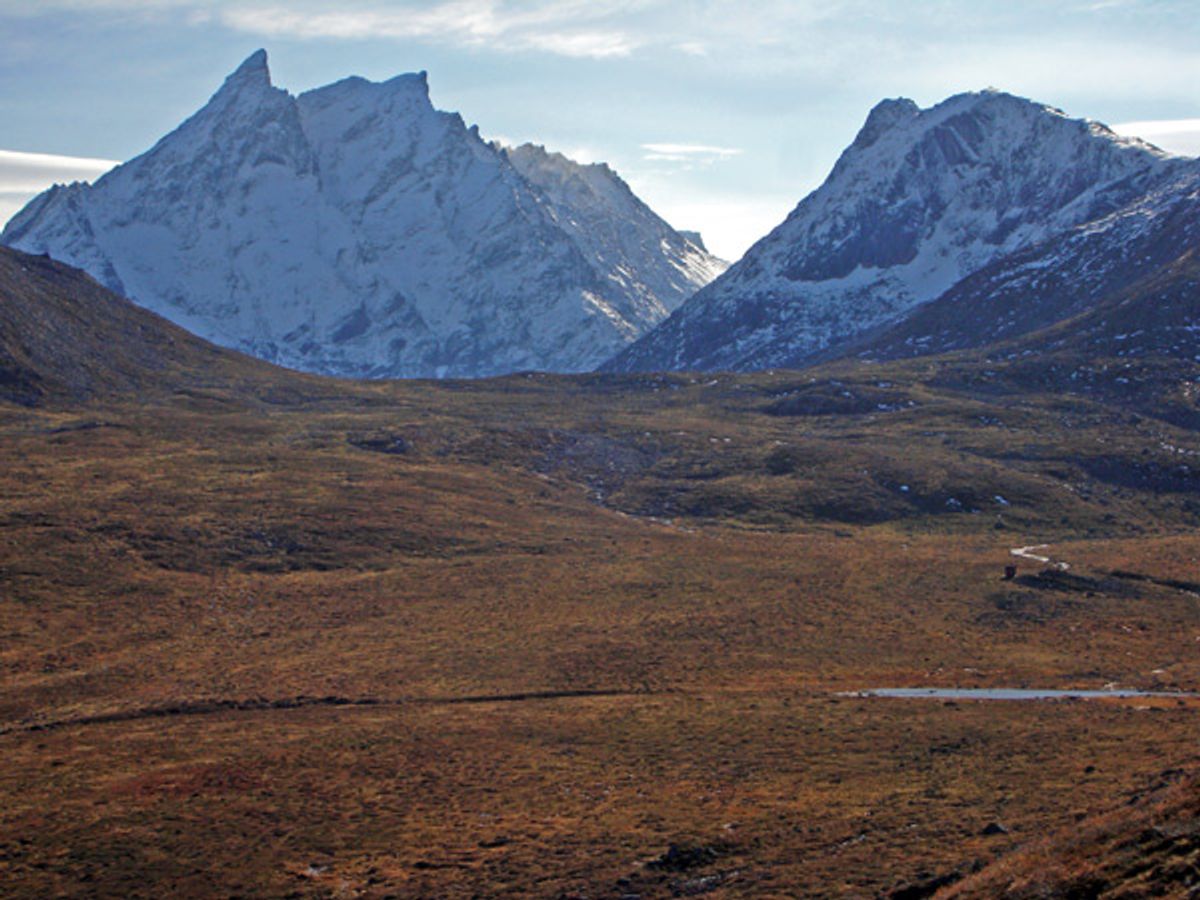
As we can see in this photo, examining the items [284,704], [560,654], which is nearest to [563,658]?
[560,654]

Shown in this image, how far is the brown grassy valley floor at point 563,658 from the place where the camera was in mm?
47344

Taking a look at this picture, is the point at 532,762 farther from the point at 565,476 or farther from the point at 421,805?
the point at 565,476

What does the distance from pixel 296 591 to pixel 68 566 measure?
53.4 feet

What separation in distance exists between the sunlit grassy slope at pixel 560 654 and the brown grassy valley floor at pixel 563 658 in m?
0.29

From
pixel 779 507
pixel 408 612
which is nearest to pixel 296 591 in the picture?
pixel 408 612

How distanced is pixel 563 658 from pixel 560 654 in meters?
1.02

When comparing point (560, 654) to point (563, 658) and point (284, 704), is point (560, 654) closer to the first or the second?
point (563, 658)

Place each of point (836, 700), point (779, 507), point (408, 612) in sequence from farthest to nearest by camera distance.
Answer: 1. point (779, 507)
2. point (408, 612)
3. point (836, 700)

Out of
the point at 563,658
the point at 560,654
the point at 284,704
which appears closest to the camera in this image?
the point at 284,704

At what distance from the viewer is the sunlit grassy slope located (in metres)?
47.6

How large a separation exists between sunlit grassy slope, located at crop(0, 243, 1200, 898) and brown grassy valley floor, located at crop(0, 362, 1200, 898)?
29cm

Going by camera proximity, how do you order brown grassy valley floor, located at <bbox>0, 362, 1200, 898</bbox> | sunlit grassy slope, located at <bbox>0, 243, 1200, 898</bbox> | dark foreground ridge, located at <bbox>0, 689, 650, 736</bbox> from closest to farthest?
brown grassy valley floor, located at <bbox>0, 362, 1200, 898</bbox>, sunlit grassy slope, located at <bbox>0, 243, 1200, 898</bbox>, dark foreground ridge, located at <bbox>0, 689, 650, 736</bbox>

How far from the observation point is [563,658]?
8056 centimetres

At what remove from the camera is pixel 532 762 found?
2323 inches
